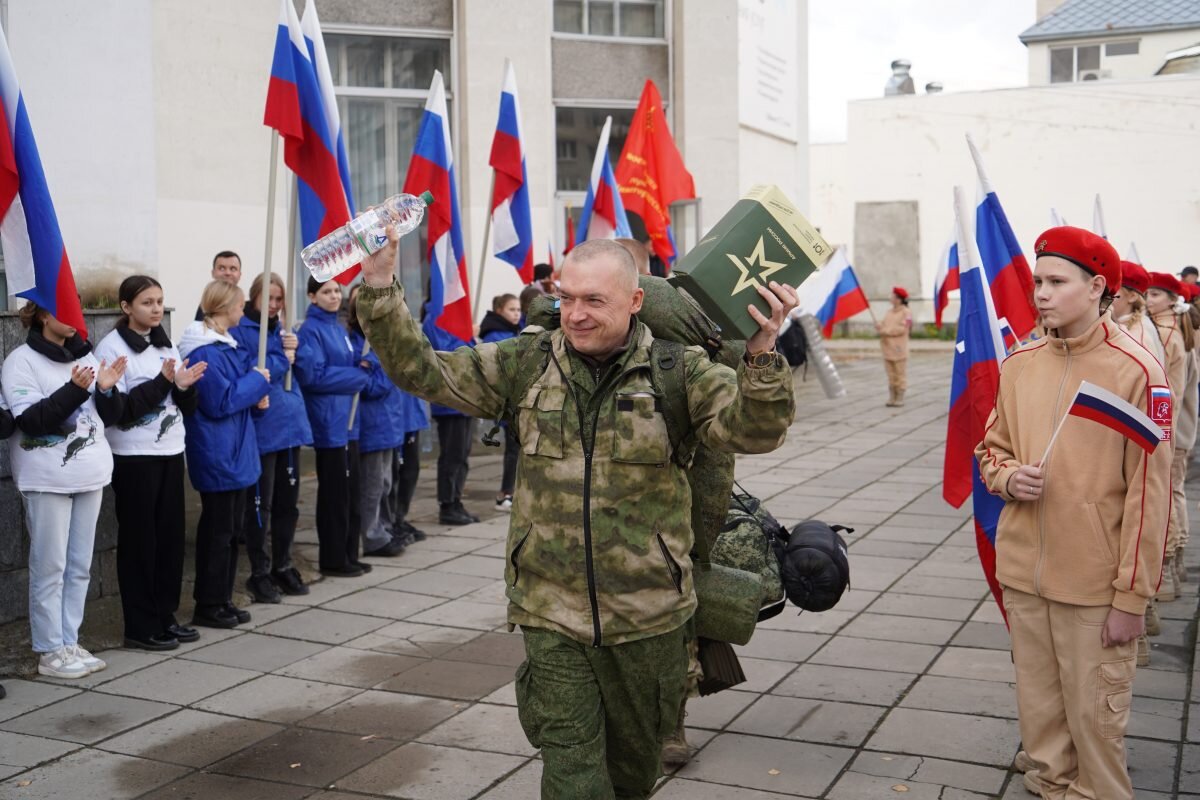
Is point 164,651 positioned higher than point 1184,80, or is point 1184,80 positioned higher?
point 1184,80

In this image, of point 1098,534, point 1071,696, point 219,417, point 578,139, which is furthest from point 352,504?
point 578,139

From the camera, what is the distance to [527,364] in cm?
376

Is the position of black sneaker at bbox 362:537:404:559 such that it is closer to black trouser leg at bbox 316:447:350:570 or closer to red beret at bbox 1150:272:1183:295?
black trouser leg at bbox 316:447:350:570

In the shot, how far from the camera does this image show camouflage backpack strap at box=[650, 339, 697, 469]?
3602 millimetres

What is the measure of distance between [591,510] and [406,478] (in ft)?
20.3

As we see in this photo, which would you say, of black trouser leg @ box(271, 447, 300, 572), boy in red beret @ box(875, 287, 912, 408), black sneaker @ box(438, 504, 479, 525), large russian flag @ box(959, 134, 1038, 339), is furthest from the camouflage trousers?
boy in red beret @ box(875, 287, 912, 408)

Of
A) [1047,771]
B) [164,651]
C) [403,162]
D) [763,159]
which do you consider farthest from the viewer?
[763,159]

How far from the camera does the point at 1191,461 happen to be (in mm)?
13453

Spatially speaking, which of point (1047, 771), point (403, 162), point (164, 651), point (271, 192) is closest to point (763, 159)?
point (403, 162)

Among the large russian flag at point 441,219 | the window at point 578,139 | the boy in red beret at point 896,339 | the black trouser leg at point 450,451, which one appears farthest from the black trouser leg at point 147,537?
the boy in red beret at point 896,339

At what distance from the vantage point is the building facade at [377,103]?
7672 millimetres

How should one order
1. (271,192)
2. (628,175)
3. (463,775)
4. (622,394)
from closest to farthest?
(622,394) < (463,775) < (271,192) < (628,175)

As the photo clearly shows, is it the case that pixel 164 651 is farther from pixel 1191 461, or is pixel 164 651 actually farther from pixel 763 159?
pixel 763 159

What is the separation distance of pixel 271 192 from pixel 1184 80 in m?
31.2
